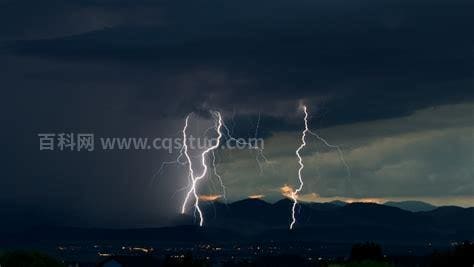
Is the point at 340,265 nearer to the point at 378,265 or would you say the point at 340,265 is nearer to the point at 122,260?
the point at 378,265

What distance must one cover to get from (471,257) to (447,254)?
3.18 metres

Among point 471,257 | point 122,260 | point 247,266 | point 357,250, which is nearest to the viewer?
point 471,257

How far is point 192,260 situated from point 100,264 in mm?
21990

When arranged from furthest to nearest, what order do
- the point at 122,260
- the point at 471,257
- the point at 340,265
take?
the point at 122,260 → the point at 471,257 → the point at 340,265

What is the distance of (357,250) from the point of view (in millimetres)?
110625

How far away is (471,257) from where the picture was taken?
91625 millimetres

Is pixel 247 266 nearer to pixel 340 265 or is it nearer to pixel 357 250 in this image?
pixel 357 250

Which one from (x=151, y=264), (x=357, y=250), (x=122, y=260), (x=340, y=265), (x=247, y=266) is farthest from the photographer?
(x=247, y=266)

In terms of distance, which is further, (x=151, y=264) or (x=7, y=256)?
(x=151, y=264)

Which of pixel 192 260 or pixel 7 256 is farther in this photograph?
pixel 192 260

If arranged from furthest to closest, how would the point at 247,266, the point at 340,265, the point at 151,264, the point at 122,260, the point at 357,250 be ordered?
the point at 247,266, the point at 151,264, the point at 122,260, the point at 357,250, the point at 340,265

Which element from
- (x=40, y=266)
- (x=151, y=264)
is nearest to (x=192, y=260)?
(x=40, y=266)

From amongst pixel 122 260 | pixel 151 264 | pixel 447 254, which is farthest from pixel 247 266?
pixel 447 254

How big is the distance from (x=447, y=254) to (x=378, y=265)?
70.8ft
